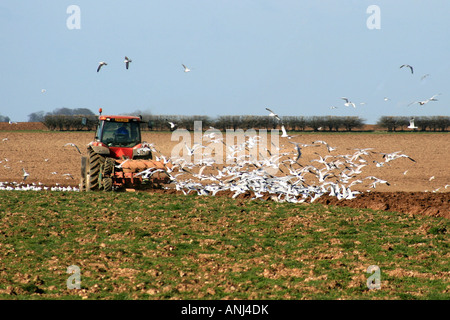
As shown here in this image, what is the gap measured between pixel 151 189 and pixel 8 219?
707 centimetres

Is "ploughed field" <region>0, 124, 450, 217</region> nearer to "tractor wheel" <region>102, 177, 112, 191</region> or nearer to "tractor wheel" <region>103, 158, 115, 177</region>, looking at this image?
"tractor wheel" <region>103, 158, 115, 177</region>

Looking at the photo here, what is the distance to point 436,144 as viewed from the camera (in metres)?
51.6

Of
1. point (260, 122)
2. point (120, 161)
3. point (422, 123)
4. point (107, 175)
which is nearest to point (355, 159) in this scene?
point (120, 161)

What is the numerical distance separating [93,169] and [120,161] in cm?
125

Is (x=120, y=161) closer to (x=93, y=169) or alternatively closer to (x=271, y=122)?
(x=93, y=169)

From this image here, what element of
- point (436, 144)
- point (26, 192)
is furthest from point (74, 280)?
point (436, 144)

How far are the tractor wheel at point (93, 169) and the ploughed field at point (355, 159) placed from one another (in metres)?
2.01

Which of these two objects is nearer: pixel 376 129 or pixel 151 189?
pixel 151 189

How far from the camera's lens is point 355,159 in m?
24.0

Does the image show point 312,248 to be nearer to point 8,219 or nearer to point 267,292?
point 267,292

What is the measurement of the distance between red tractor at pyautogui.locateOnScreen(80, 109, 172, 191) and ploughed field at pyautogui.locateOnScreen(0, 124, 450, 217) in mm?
925

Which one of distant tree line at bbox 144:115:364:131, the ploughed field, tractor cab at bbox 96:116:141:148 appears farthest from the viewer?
distant tree line at bbox 144:115:364:131

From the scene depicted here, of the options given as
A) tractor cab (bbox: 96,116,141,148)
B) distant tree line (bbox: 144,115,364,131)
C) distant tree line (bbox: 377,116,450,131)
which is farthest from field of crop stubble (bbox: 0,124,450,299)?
distant tree line (bbox: 377,116,450,131)

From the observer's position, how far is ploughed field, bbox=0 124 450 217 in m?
18.5
